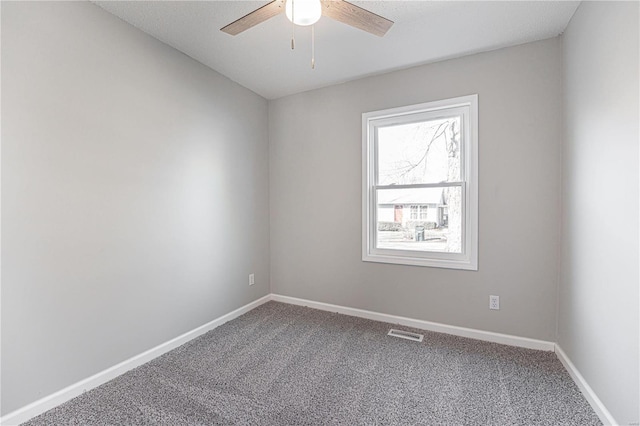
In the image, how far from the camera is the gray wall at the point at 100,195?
4.98 feet

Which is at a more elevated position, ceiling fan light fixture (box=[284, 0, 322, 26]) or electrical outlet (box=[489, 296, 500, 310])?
ceiling fan light fixture (box=[284, 0, 322, 26])

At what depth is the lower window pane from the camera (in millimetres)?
2590

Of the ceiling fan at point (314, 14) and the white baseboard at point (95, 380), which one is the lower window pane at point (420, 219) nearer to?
the ceiling fan at point (314, 14)

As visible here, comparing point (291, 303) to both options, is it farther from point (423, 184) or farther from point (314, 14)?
point (314, 14)

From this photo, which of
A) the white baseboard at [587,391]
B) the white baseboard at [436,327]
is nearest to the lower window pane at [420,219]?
the white baseboard at [436,327]

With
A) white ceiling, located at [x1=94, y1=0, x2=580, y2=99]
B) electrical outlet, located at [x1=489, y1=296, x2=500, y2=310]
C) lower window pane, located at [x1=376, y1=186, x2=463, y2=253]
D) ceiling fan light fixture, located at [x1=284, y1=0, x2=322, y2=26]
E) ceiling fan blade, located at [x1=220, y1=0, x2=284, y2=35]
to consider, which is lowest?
electrical outlet, located at [x1=489, y1=296, x2=500, y2=310]

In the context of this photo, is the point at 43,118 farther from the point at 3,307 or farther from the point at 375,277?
the point at 375,277

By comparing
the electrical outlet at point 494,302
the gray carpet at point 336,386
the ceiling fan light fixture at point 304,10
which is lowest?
the gray carpet at point 336,386

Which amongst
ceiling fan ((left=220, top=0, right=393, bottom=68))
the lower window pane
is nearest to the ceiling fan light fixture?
ceiling fan ((left=220, top=0, right=393, bottom=68))

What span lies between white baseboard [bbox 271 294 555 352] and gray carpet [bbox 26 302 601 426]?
0.27 ft

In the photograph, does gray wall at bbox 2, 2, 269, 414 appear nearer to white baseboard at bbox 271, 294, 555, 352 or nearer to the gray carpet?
the gray carpet

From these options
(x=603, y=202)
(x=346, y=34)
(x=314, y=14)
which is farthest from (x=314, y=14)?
(x=603, y=202)

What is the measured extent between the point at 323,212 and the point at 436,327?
161 cm

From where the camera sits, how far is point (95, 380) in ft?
5.99
